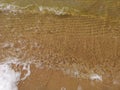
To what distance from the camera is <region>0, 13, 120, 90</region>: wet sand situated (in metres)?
1.95

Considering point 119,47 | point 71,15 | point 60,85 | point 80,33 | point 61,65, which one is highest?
point 71,15

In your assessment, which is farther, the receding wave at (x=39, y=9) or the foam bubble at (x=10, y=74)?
the receding wave at (x=39, y=9)

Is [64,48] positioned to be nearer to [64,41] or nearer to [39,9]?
[64,41]

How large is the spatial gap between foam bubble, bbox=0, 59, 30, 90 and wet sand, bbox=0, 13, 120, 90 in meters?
0.06

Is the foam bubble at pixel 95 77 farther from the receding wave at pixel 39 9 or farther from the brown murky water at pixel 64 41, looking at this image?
the receding wave at pixel 39 9

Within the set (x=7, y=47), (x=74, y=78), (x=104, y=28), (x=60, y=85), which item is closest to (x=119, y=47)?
(x=104, y=28)

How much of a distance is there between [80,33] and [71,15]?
0.28 meters

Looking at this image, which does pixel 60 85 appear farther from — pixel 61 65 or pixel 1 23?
pixel 1 23

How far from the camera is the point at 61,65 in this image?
80.2 inches

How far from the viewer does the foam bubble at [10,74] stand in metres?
1.90

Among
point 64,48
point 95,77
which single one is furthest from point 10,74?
point 95,77

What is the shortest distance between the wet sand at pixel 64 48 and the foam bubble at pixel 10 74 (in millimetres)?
59

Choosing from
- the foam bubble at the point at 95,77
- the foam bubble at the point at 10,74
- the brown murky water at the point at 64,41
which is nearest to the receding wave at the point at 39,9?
the brown murky water at the point at 64,41

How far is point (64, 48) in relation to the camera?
2137 millimetres
